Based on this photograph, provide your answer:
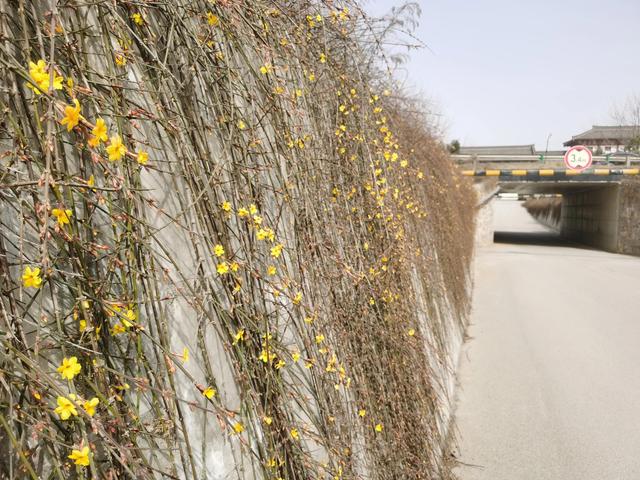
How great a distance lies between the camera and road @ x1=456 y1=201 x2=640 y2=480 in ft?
12.8

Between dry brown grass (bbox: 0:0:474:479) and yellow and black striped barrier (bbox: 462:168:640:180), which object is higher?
yellow and black striped barrier (bbox: 462:168:640:180)

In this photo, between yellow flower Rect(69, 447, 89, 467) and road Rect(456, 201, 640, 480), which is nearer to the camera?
yellow flower Rect(69, 447, 89, 467)

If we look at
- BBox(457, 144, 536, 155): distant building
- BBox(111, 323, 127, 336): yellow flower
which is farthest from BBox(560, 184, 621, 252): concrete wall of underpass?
BBox(111, 323, 127, 336): yellow flower

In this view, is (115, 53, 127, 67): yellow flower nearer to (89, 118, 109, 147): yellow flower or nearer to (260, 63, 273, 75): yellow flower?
(89, 118, 109, 147): yellow flower

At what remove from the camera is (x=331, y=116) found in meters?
2.69

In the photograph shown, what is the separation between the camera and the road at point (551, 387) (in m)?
3.92

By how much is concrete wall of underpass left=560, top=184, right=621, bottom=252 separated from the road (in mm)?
12314

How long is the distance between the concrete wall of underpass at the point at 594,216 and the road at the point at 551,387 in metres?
12.3

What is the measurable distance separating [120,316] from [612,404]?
5.10 metres

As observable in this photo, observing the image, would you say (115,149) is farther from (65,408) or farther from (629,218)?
(629,218)

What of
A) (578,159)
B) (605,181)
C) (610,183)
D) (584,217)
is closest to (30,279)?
(578,159)

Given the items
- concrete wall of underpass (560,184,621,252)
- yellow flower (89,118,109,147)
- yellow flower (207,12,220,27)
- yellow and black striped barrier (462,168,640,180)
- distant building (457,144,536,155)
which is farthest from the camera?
distant building (457,144,536,155)

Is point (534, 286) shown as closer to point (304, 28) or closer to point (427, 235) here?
point (427, 235)

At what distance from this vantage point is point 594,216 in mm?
24891
